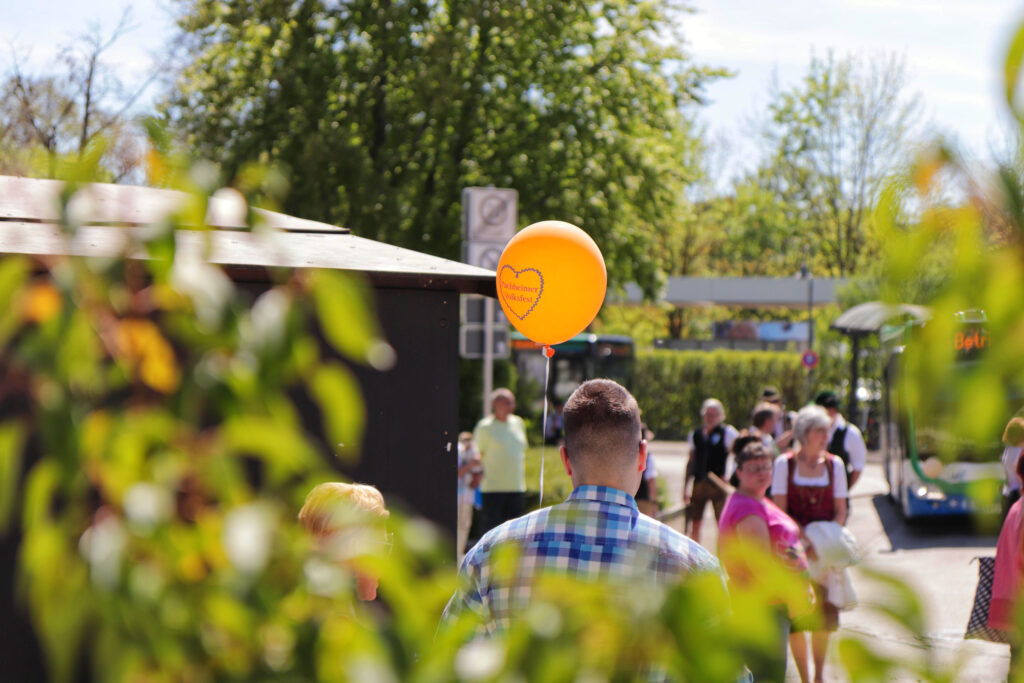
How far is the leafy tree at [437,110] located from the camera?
19703 mm

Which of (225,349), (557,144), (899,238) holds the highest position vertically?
(557,144)

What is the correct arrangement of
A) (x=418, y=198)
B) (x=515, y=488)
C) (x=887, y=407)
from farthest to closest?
1. (x=418, y=198)
2. (x=887, y=407)
3. (x=515, y=488)

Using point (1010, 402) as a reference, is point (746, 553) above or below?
below

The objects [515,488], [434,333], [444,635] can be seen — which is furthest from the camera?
[515,488]

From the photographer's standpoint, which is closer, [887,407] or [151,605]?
[151,605]

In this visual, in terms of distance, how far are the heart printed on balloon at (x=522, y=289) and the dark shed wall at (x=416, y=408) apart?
1.27 feet

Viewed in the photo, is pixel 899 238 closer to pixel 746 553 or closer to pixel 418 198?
pixel 746 553

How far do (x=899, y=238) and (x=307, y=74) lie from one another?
20.2 m

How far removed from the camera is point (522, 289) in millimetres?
5949

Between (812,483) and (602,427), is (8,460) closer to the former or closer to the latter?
(602,427)

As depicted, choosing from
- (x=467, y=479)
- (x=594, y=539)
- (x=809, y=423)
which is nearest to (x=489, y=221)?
(x=467, y=479)

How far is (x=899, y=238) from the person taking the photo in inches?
39.9

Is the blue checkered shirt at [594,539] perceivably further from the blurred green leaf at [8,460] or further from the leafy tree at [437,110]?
the leafy tree at [437,110]

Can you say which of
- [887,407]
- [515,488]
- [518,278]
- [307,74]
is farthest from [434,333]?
[307,74]
